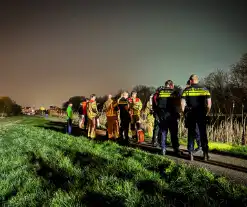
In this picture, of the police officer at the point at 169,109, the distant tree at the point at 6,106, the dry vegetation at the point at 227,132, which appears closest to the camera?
the police officer at the point at 169,109

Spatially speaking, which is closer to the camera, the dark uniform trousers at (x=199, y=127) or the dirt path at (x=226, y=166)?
the dirt path at (x=226, y=166)

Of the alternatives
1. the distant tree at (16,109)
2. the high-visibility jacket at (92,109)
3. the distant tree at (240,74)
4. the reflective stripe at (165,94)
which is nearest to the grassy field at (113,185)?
the reflective stripe at (165,94)

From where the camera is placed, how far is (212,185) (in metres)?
4.52

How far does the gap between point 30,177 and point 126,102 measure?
568cm

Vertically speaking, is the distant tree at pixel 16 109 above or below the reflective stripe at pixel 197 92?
below

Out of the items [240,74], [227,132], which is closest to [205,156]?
[227,132]

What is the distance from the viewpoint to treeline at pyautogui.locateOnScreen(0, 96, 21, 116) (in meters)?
83.8

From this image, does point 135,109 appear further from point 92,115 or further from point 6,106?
point 6,106

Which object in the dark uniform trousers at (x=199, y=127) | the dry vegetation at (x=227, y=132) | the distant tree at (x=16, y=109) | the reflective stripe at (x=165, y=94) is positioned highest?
the reflective stripe at (x=165, y=94)

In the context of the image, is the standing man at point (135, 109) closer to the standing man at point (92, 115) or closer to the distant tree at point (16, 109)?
the standing man at point (92, 115)

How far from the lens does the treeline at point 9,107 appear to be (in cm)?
8381

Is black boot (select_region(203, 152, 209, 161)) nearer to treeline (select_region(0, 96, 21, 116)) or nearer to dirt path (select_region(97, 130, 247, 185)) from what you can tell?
dirt path (select_region(97, 130, 247, 185))

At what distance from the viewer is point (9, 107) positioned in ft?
284

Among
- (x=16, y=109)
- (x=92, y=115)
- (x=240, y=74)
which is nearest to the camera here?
(x=92, y=115)
